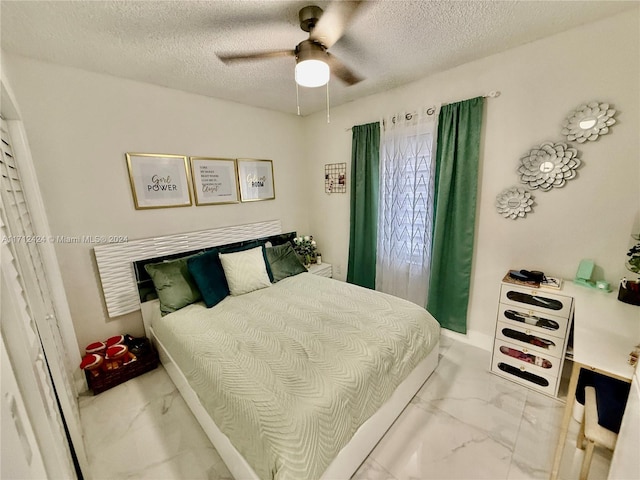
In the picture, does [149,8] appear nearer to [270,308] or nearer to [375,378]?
[270,308]

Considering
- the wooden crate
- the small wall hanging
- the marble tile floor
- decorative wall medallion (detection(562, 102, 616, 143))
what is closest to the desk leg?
the marble tile floor

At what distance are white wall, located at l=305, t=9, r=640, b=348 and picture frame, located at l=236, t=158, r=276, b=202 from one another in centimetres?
158

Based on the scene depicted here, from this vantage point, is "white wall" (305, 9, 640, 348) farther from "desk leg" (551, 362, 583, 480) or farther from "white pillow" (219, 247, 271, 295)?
"white pillow" (219, 247, 271, 295)

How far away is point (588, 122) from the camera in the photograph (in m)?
1.68

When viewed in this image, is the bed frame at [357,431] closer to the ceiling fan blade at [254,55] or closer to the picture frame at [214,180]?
the picture frame at [214,180]

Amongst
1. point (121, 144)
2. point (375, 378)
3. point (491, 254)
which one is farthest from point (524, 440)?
point (121, 144)

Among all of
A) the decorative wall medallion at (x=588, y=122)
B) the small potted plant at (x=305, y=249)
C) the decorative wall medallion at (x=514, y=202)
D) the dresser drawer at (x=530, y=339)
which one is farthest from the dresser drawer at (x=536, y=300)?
the small potted plant at (x=305, y=249)

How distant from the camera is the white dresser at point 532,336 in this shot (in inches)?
68.1

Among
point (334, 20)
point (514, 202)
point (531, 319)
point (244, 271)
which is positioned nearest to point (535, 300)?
point (531, 319)

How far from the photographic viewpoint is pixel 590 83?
1658 mm

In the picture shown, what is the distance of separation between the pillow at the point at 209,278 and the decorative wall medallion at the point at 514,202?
2406mm

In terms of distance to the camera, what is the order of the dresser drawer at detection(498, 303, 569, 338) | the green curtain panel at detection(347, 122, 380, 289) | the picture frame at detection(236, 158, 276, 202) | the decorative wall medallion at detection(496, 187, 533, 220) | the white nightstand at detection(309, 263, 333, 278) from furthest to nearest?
1. the white nightstand at detection(309, 263, 333, 278)
2. the picture frame at detection(236, 158, 276, 202)
3. the green curtain panel at detection(347, 122, 380, 289)
4. the decorative wall medallion at detection(496, 187, 533, 220)
5. the dresser drawer at detection(498, 303, 569, 338)

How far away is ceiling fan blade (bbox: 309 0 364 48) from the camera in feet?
3.50

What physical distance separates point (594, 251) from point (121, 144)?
3628 mm
